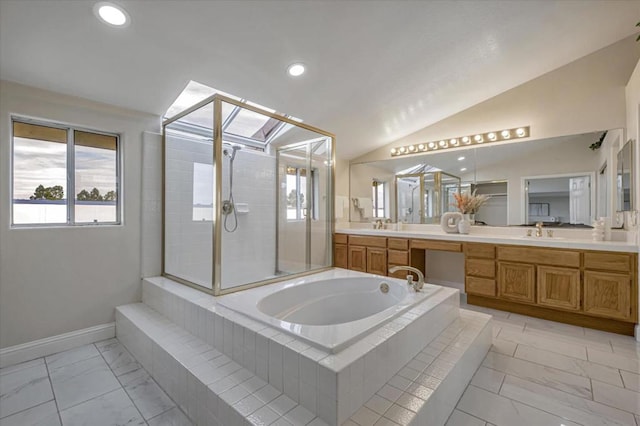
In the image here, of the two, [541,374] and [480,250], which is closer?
[541,374]

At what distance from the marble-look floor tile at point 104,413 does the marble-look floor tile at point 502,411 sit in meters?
1.77

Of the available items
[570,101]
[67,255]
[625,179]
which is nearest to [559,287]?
[625,179]

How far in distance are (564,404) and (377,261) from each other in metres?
2.34

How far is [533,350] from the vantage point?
7.29 ft

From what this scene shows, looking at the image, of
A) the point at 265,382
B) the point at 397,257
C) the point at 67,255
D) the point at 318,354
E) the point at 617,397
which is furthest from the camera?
the point at 397,257

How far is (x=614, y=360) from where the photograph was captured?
6.77ft

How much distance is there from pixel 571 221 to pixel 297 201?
3.00 meters

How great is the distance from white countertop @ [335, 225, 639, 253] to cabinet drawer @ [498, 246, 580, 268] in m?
0.05

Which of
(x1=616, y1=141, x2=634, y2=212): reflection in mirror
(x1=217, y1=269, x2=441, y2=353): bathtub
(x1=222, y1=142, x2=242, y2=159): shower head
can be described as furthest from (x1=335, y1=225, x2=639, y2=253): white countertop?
(x1=222, y1=142, x2=242, y2=159): shower head

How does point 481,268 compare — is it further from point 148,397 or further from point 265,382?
point 148,397

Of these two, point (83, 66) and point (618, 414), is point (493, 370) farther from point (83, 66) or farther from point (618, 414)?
point (83, 66)

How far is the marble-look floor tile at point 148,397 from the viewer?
161 cm

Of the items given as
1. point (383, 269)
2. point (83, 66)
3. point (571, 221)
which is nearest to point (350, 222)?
point (383, 269)

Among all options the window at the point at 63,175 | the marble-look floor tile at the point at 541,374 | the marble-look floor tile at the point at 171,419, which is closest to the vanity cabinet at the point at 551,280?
the marble-look floor tile at the point at 541,374
